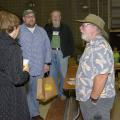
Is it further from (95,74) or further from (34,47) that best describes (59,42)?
(95,74)

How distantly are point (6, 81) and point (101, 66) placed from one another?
2.87 ft

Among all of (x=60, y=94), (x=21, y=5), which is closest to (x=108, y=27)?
(x=21, y=5)

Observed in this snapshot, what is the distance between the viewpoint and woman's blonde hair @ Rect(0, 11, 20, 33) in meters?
3.10

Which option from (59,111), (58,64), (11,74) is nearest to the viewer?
(11,74)

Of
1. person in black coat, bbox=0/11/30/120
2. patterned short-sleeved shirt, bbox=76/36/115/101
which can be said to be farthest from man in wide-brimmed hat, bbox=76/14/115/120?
person in black coat, bbox=0/11/30/120

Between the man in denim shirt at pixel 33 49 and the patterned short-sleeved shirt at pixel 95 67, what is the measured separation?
180 centimetres

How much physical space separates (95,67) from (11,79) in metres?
0.79

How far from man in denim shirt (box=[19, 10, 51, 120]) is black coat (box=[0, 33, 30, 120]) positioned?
1.99 meters

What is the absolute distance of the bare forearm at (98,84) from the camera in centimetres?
326

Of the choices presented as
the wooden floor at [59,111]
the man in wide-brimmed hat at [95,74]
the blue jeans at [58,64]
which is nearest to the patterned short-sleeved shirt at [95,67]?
the man in wide-brimmed hat at [95,74]

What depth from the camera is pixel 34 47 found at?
16.9 feet

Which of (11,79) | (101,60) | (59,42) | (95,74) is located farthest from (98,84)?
(59,42)

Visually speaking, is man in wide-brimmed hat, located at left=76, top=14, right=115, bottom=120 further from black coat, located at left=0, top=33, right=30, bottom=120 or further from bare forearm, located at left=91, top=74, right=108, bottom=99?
black coat, located at left=0, top=33, right=30, bottom=120

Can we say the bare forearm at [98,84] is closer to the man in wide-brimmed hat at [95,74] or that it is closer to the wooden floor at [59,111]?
the man in wide-brimmed hat at [95,74]
